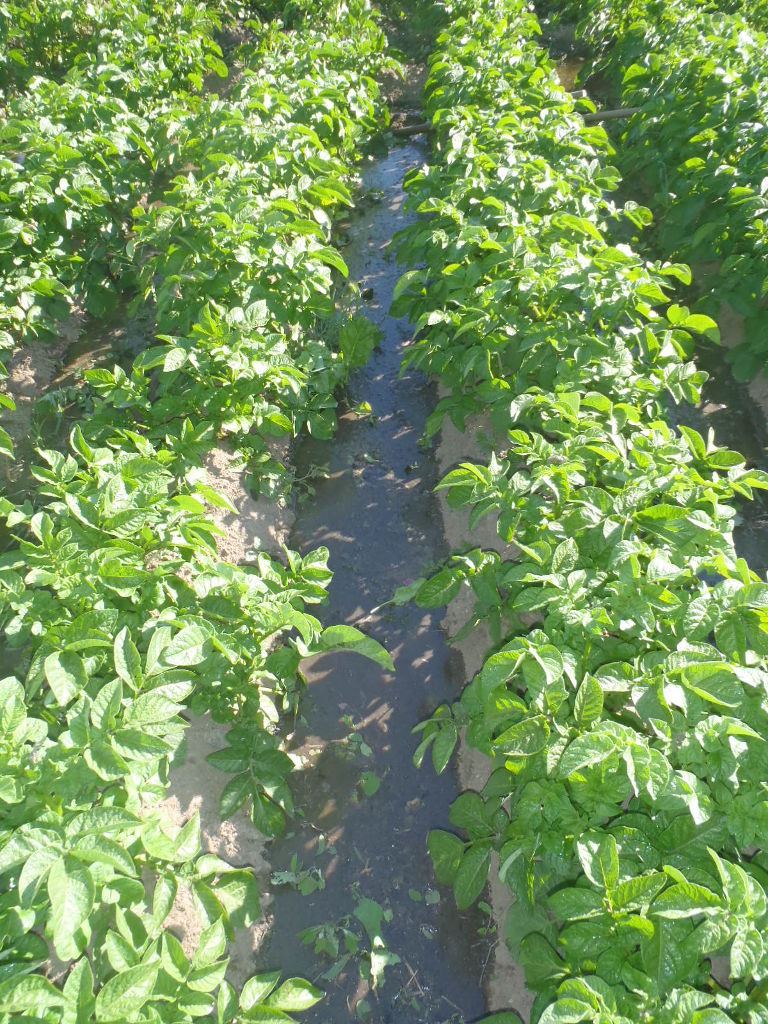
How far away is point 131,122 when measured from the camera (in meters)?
4.11

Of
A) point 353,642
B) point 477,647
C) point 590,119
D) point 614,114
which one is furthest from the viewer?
point 590,119

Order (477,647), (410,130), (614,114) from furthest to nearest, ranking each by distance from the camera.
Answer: (410,130) → (614,114) → (477,647)

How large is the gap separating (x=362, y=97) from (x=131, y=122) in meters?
1.89

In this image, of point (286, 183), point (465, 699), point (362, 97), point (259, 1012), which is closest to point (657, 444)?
point (465, 699)

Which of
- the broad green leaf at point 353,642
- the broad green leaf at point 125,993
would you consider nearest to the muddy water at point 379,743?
the broad green leaf at point 353,642

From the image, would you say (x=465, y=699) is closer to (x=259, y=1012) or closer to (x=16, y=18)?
(x=259, y=1012)

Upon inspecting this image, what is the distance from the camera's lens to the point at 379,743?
2.77 metres

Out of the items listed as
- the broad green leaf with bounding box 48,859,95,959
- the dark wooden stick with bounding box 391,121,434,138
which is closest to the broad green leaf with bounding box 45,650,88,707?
the broad green leaf with bounding box 48,859,95,959

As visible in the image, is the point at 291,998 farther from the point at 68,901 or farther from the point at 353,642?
the point at 353,642

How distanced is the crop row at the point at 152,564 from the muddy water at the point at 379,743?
0.81 feet

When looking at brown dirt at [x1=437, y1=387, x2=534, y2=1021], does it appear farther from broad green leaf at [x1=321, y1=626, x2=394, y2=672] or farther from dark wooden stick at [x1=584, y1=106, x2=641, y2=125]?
dark wooden stick at [x1=584, y1=106, x2=641, y2=125]

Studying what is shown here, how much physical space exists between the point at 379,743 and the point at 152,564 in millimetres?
1246

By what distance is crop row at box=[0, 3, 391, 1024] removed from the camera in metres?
1.43

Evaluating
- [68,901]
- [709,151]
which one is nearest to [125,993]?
[68,901]
